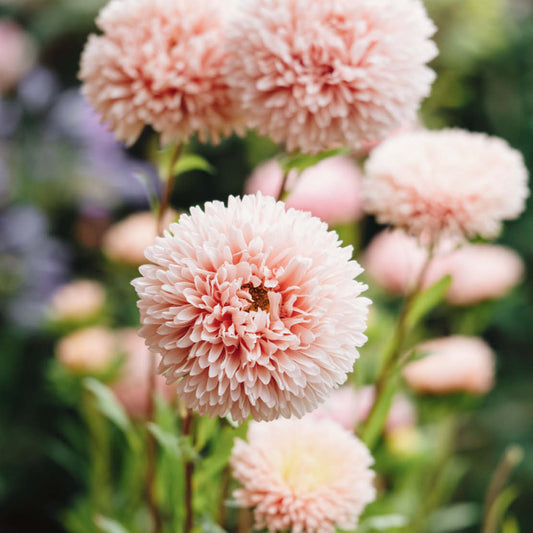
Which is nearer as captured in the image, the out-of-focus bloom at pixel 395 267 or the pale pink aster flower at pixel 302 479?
the pale pink aster flower at pixel 302 479

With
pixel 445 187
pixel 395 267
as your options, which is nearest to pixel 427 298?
pixel 445 187

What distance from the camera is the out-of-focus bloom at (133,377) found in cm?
62

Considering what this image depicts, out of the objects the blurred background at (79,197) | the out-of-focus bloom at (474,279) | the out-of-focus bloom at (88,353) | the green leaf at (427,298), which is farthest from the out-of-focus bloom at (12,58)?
the green leaf at (427,298)

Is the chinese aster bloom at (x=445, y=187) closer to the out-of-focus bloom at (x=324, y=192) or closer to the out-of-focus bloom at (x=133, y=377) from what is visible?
the out-of-focus bloom at (x=324, y=192)

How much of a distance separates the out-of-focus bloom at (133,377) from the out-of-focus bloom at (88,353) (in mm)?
19

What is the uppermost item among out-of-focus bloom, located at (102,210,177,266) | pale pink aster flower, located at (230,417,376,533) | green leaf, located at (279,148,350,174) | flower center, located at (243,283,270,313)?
out-of-focus bloom, located at (102,210,177,266)

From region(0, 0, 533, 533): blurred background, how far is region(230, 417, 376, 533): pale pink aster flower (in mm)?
526

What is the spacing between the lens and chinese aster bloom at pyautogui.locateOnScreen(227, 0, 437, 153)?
312 millimetres

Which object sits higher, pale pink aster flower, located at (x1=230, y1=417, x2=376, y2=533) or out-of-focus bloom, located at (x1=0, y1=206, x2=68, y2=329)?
out-of-focus bloom, located at (x1=0, y1=206, x2=68, y2=329)

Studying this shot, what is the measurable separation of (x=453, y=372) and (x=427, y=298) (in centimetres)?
21

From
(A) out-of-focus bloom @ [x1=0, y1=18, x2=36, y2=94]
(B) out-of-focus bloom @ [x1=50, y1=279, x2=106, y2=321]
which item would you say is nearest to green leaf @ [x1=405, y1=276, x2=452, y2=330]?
(B) out-of-focus bloom @ [x1=50, y1=279, x2=106, y2=321]

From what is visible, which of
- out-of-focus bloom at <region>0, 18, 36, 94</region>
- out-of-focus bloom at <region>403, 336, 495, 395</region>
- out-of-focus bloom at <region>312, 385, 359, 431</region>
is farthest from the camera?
out-of-focus bloom at <region>0, 18, 36, 94</region>

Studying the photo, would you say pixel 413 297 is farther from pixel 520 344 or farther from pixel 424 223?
pixel 520 344

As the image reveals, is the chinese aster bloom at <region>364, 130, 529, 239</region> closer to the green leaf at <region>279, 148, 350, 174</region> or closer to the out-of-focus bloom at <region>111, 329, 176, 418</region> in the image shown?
the green leaf at <region>279, 148, 350, 174</region>
